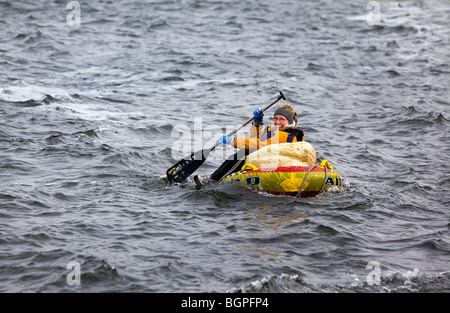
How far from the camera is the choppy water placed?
22.6 ft

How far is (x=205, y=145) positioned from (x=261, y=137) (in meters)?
2.85

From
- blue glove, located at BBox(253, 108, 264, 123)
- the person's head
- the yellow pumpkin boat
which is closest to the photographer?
→ the yellow pumpkin boat

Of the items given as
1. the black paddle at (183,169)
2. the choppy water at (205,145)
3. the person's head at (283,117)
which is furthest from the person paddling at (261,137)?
the choppy water at (205,145)

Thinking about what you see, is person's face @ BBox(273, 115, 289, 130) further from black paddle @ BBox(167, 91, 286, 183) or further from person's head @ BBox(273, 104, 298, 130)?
black paddle @ BBox(167, 91, 286, 183)

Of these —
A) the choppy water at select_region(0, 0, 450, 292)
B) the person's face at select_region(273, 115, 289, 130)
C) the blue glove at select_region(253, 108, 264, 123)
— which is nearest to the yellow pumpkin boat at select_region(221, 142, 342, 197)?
the choppy water at select_region(0, 0, 450, 292)

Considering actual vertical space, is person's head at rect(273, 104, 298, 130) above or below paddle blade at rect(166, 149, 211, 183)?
above

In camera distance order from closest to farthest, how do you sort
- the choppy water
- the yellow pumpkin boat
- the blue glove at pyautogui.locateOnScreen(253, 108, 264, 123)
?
1. the choppy water
2. the yellow pumpkin boat
3. the blue glove at pyautogui.locateOnScreen(253, 108, 264, 123)

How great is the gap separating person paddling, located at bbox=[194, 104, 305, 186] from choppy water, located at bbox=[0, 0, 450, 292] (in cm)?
60

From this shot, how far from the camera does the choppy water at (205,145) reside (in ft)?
22.6

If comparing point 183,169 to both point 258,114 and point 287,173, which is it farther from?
point 287,173

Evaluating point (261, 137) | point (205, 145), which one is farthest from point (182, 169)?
point (205, 145)
